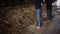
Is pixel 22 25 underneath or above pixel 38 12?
underneath

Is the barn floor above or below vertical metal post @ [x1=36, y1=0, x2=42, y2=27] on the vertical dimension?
below

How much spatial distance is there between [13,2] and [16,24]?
6.09ft

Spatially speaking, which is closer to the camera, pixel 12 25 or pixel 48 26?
pixel 12 25

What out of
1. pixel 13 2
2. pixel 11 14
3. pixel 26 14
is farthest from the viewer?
pixel 13 2

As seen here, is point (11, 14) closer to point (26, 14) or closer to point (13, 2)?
point (26, 14)

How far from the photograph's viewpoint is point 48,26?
4.12 m

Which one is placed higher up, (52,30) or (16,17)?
(16,17)

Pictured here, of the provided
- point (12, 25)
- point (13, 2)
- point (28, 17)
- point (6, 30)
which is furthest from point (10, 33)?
point (13, 2)

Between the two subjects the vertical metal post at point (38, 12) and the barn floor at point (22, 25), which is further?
the vertical metal post at point (38, 12)

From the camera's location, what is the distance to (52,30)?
12.5 ft

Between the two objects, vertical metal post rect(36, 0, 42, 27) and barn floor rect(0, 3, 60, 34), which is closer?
barn floor rect(0, 3, 60, 34)

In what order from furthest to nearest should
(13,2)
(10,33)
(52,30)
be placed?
1. (13,2)
2. (52,30)
3. (10,33)

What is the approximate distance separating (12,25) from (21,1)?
2519 millimetres

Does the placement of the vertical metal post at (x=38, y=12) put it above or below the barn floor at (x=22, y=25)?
above
